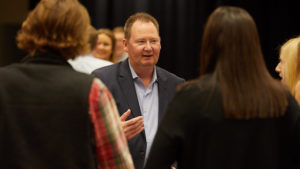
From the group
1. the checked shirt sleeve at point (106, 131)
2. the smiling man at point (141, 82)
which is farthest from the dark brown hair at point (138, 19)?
the checked shirt sleeve at point (106, 131)

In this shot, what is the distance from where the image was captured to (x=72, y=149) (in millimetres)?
1625

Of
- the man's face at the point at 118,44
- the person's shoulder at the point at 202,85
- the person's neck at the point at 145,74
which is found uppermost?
the person's shoulder at the point at 202,85

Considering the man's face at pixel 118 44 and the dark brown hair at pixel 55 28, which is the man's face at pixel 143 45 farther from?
the man's face at pixel 118 44

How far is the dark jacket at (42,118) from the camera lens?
1599mm

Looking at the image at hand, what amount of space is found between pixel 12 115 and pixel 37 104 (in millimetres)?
103

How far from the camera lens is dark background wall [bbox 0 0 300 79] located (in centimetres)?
598

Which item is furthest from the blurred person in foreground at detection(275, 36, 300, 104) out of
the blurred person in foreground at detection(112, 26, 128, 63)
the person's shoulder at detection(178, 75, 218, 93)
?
the blurred person in foreground at detection(112, 26, 128, 63)

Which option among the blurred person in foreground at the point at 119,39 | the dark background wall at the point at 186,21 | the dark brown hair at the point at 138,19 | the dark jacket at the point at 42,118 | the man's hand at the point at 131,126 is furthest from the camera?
the dark background wall at the point at 186,21

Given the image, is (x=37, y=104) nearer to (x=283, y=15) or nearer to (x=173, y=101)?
(x=173, y=101)

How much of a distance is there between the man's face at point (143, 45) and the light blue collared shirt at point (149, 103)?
0.08 metres

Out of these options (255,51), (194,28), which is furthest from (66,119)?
(194,28)

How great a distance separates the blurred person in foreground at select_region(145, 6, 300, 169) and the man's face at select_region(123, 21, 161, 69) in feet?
3.70

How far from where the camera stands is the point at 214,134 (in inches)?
64.1

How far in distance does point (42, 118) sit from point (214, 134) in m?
0.67
